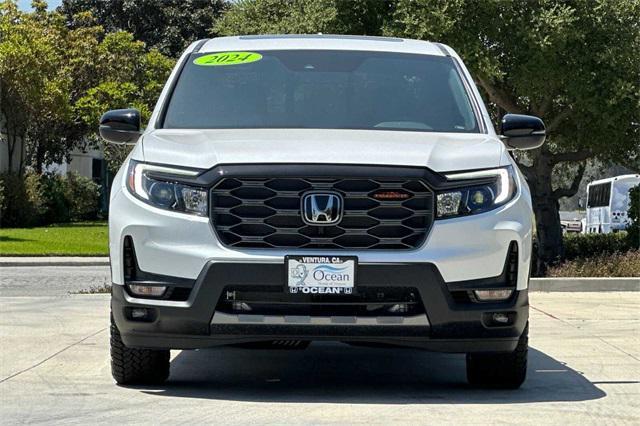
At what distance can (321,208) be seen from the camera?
6.54 metres

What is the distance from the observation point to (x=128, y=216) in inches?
265

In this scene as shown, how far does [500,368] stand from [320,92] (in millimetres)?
2020

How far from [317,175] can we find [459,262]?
0.85m

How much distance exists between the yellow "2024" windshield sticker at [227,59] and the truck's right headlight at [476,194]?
201 cm

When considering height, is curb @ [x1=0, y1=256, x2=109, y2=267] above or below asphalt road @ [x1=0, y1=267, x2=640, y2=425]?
below

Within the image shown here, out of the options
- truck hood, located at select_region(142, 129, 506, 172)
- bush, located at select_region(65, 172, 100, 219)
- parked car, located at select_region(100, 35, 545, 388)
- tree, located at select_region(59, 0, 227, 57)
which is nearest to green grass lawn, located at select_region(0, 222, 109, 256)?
bush, located at select_region(65, 172, 100, 219)

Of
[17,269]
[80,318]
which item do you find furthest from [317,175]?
[17,269]

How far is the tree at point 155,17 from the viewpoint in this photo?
215ft

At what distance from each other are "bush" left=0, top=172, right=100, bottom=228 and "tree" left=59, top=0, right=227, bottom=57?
50.3ft

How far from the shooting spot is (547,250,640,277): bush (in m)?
18.7

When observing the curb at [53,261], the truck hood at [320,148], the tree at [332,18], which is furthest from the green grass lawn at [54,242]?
the truck hood at [320,148]

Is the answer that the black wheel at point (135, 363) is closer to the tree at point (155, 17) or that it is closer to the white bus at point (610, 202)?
the white bus at point (610, 202)

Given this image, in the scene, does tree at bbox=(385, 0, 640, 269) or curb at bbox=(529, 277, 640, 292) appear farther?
tree at bbox=(385, 0, 640, 269)

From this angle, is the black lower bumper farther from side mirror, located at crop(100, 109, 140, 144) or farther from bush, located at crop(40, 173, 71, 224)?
bush, located at crop(40, 173, 71, 224)
